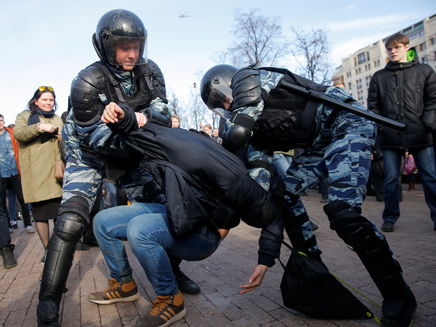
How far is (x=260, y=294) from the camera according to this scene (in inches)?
104

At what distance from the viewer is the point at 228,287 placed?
2871 millimetres

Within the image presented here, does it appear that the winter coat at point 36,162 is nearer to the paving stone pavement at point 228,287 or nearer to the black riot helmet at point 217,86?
the paving stone pavement at point 228,287

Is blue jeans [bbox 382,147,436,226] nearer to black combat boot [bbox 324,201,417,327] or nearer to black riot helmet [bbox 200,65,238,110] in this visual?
black combat boot [bbox 324,201,417,327]

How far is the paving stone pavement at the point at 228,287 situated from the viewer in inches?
90.7

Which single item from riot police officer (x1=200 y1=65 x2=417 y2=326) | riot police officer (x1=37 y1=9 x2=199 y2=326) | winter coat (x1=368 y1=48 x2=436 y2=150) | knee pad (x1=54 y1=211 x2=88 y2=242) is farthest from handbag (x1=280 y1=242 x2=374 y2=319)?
winter coat (x1=368 y1=48 x2=436 y2=150)

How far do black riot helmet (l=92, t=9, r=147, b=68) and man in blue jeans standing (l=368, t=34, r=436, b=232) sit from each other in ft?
10.3

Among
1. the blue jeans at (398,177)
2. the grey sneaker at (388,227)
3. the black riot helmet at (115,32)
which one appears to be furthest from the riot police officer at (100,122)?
the blue jeans at (398,177)

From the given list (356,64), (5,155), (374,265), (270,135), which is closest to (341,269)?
(374,265)

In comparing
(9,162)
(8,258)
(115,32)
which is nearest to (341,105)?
(115,32)

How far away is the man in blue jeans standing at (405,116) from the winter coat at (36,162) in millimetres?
3832

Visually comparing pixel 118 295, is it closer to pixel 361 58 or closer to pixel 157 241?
pixel 157 241

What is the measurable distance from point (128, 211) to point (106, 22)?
1421 mm

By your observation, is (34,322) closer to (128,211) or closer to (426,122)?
(128,211)

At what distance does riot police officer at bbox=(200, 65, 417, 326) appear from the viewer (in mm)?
2045
